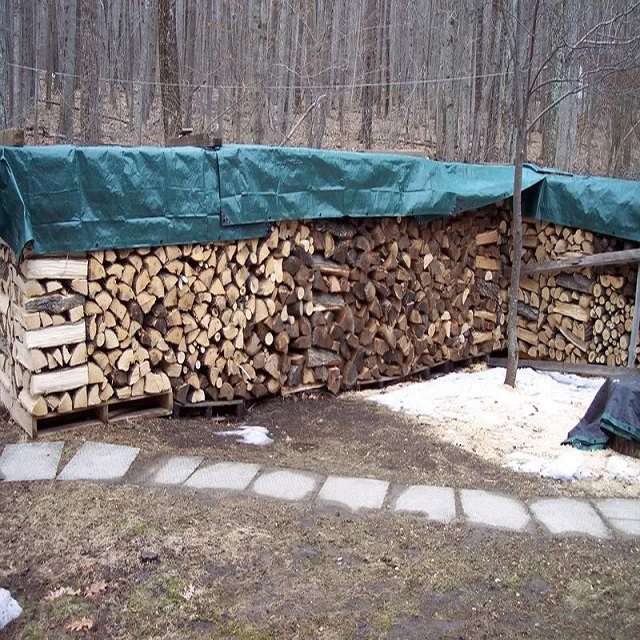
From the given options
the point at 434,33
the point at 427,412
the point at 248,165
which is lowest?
the point at 427,412

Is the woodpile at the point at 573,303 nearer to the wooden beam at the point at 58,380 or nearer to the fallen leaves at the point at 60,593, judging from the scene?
the wooden beam at the point at 58,380

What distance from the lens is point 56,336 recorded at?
4777 mm

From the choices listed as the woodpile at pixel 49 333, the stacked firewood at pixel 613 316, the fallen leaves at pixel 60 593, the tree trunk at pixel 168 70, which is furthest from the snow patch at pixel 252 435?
the tree trunk at pixel 168 70

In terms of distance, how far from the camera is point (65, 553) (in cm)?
327

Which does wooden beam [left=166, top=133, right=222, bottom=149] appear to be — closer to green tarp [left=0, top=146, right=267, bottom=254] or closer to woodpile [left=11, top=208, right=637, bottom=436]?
green tarp [left=0, top=146, right=267, bottom=254]

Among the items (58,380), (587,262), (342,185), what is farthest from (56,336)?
(587,262)

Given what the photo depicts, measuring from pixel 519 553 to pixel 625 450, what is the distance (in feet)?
6.05

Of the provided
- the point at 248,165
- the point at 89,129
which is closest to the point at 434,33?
the point at 89,129

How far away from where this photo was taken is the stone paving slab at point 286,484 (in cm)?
401

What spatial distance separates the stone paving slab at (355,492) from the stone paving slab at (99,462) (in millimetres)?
1217

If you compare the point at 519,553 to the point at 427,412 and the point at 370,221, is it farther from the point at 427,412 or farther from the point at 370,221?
the point at 370,221

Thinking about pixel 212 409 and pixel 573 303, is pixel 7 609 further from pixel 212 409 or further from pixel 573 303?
pixel 573 303

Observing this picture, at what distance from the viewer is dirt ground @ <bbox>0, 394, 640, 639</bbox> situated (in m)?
2.80

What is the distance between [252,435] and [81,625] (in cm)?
266
